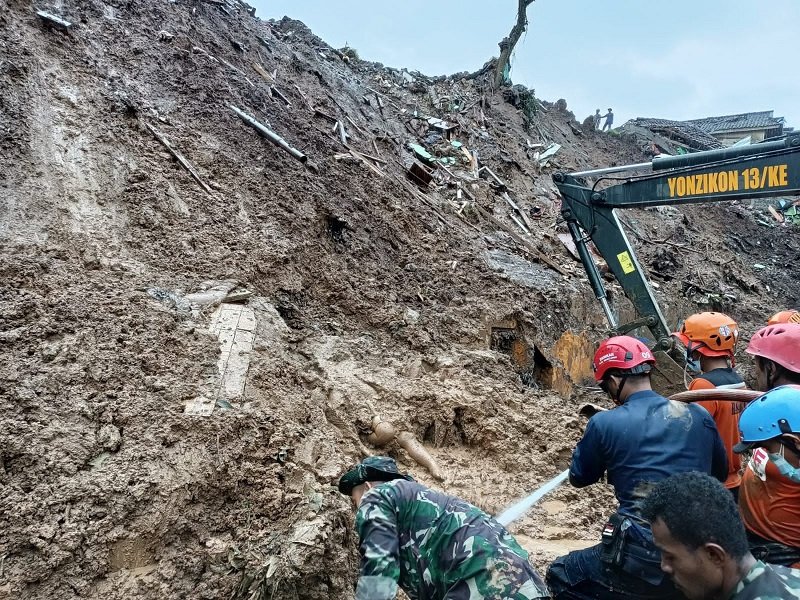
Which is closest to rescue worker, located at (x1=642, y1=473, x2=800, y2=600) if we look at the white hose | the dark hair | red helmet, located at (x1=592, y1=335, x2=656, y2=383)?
the dark hair

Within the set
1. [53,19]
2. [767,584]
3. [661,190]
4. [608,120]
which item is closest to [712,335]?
[767,584]

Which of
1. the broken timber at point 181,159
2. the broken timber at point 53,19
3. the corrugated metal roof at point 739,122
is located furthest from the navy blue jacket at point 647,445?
the corrugated metal roof at point 739,122

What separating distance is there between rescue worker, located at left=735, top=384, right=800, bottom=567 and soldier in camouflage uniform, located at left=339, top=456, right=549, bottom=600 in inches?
38.0

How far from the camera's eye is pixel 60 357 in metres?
3.72

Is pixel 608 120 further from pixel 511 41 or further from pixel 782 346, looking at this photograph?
pixel 782 346

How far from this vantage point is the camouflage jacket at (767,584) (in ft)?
→ 5.16

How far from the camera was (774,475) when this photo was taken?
2.22 m

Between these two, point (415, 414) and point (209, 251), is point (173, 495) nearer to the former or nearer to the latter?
point (415, 414)

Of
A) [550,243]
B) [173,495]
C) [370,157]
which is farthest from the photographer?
[550,243]

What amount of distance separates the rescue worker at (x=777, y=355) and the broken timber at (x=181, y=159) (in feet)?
17.6

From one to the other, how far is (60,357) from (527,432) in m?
3.99

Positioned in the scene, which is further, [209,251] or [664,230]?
[664,230]

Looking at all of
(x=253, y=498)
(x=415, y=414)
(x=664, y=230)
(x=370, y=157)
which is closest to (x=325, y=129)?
(x=370, y=157)

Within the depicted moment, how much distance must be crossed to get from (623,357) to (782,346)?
31.4 inches
